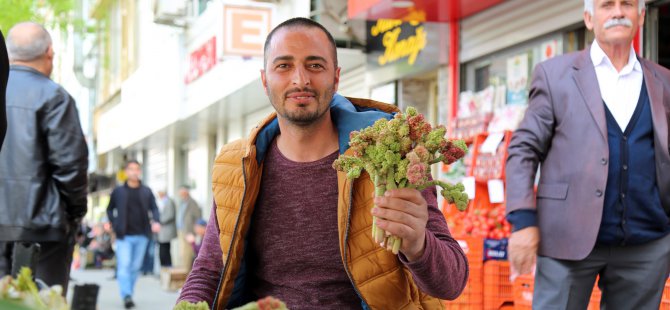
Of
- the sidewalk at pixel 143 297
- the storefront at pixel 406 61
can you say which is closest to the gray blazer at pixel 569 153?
the storefront at pixel 406 61

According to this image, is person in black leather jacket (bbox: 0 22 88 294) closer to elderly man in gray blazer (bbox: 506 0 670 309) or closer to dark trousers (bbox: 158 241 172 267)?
elderly man in gray blazer (bbox: 506 0 670 309)

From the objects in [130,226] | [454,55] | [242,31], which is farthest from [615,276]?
[242,31]

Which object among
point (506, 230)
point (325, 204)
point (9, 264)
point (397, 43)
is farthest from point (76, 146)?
point (397, 43)

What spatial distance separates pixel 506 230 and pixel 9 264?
11.6 feet

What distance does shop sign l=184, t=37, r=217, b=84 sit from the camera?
18.6m

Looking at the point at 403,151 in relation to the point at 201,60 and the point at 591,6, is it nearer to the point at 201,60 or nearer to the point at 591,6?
the point at 591,6

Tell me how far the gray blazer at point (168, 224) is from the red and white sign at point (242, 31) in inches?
230

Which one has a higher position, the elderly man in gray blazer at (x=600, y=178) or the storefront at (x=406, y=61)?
the storefront at (x=406, y=61)

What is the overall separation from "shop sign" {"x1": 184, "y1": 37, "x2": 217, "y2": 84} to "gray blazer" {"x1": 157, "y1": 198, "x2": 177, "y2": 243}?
297 centimetres

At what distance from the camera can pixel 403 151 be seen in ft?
7.30

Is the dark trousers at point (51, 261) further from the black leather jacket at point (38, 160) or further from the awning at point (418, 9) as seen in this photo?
the awning at point (418, 9)

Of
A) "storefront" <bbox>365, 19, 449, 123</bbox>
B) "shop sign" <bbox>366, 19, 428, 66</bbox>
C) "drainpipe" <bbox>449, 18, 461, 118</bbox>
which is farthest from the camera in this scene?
"shop sign" <bbox>366, 19, 428, 66</bbox>

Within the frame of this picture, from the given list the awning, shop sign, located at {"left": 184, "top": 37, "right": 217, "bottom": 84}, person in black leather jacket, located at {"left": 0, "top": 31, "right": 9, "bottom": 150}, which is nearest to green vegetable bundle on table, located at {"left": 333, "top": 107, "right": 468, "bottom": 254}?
person in black leather jacket, located at {"left": 0, "top": 31, "right": 9, "bottom": 150}

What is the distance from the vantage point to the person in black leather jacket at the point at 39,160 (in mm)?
4844
